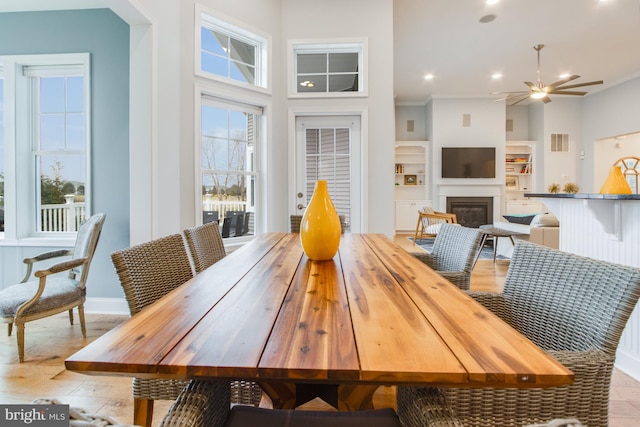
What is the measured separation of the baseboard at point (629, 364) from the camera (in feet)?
6.40

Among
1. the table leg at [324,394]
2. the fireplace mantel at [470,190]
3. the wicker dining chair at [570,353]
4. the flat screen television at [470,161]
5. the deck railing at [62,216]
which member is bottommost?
the table leg at [324,394]

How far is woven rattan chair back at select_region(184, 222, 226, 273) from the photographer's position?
5.52 ft

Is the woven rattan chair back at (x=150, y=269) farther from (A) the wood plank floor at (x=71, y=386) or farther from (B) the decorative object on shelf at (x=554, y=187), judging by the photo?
(B) the decorative object on shelf at (x=554, y=187)

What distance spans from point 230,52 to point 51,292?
2.67 meters

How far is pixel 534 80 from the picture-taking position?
7109 mm

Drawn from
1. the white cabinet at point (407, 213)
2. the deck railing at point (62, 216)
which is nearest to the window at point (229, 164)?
the deck railing at point (62, 216)

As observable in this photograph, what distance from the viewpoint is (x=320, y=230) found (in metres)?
1.43

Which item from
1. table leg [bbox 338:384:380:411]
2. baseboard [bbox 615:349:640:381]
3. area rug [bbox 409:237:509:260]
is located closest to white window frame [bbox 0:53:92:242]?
table leg [bbox 338:384:380:411]

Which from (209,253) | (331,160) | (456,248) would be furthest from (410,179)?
(209,253)

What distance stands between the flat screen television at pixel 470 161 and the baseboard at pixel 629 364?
6368mm

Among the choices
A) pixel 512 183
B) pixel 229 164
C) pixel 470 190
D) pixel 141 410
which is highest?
pixel 512 183

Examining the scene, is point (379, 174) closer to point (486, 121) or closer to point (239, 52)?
point (239, 52)

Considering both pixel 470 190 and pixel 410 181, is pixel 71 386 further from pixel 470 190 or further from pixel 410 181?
pixel 470 190

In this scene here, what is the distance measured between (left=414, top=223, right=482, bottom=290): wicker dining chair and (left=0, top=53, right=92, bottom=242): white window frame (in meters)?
2.99
